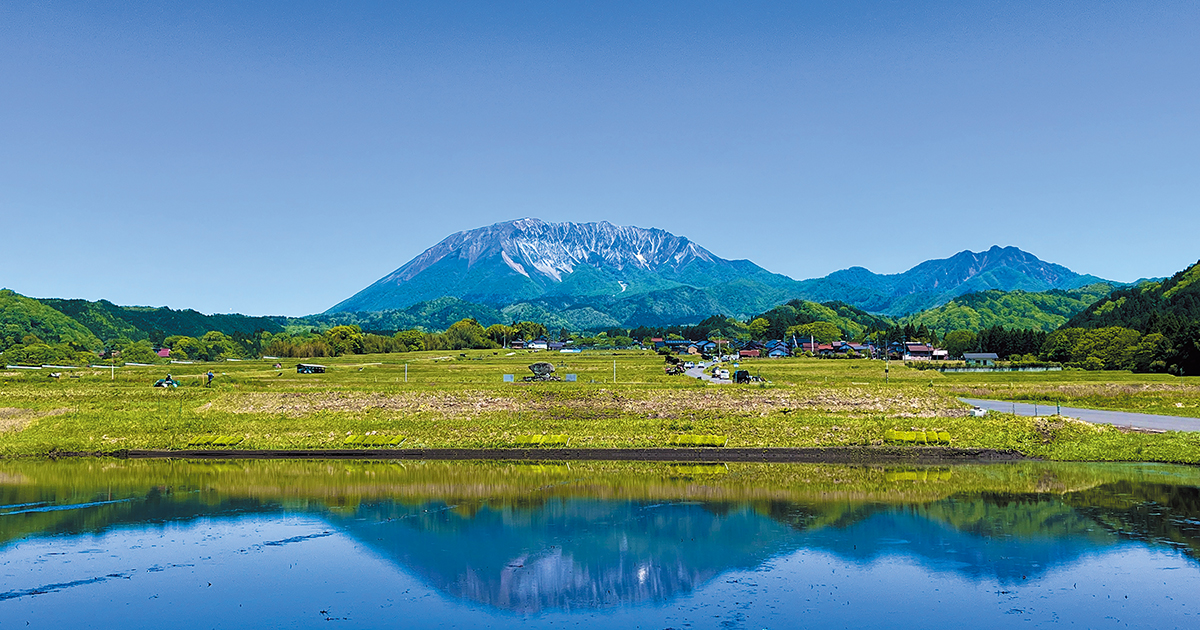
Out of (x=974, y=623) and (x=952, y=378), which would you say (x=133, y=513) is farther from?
(x=952, y=378)

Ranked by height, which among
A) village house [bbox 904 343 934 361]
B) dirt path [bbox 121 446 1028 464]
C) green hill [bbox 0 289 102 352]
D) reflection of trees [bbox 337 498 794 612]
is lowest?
reflection of trees [bbox 337 498 794 612]

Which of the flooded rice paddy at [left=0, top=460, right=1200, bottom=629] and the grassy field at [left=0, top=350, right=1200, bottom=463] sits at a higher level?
the grassy field at [left=0, top=350, right=1200, bottom=463]

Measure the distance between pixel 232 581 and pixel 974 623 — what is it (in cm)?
2078

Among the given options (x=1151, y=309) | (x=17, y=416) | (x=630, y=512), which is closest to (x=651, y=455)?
(x=630, y=512)

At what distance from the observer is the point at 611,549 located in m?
28.8

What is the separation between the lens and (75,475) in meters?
43.6

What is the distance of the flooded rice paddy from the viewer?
2252 centimetres

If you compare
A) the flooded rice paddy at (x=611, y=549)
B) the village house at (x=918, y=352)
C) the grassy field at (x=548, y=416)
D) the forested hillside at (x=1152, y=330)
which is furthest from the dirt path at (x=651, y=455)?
the village house at (x=918, y=352)

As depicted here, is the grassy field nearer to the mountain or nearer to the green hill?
the mountain

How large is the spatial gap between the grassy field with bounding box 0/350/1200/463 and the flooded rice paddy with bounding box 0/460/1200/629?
6.74m

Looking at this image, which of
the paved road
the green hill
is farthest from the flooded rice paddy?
the green hill

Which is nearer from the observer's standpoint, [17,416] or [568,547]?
[568,547]

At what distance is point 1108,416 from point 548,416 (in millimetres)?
→ 37350

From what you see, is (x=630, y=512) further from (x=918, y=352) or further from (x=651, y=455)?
(x=918, y=352)
